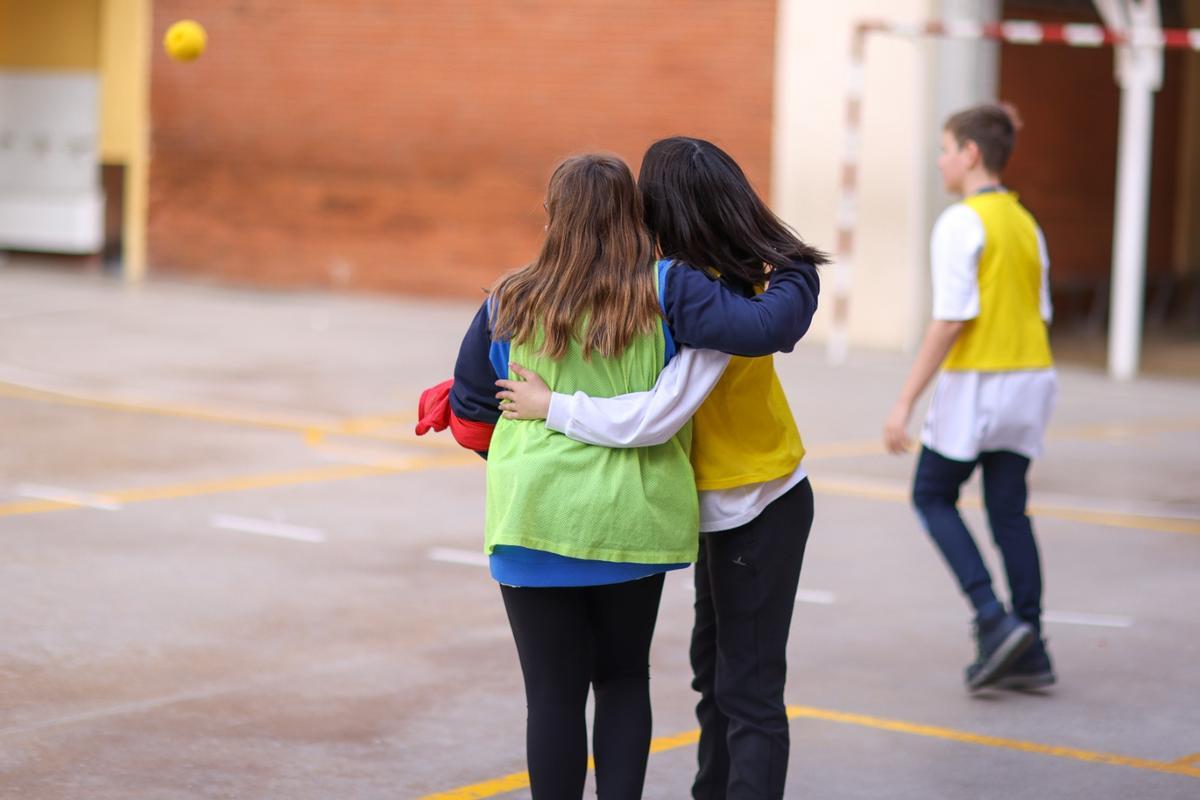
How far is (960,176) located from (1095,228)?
14.8 metres

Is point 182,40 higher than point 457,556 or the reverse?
higher

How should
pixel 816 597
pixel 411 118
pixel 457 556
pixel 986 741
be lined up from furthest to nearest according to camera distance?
pixel 411 118, pixel 457 556, pixel 816 597, pixel 986 741

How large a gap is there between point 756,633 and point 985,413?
2.12 m

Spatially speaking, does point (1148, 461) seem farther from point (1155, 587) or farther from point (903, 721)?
point (903, 721)

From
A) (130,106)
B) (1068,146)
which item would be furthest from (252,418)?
(130,106)

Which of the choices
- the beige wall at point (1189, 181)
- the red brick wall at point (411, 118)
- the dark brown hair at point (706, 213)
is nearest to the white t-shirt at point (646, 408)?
the dark brown hair at point (706, 213)

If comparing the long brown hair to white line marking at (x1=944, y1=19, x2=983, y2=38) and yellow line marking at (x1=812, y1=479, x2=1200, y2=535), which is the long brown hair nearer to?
yellow line marking at (x1=812, y1=479, x2=1200, y2=535)

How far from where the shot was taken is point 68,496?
8.95m

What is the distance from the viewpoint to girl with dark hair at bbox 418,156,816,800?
3.70 meters

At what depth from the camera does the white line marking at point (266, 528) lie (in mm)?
8242

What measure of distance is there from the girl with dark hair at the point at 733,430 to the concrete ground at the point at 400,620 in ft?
3.13

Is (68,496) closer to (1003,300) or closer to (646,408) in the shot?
(1003,300)

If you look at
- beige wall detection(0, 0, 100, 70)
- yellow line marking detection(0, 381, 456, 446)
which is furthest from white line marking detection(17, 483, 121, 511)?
beige wall detection(0, 0, 100, 70)

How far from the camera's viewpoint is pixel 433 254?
19828mm
